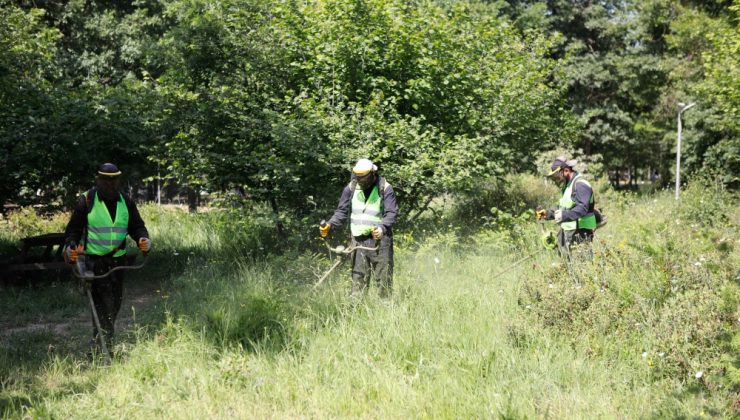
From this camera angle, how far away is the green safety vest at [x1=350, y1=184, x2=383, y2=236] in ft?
22.4

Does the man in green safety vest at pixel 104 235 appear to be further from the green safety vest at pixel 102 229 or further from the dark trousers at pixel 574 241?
the dark trousers at pixel 574 241

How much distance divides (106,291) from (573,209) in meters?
5.15

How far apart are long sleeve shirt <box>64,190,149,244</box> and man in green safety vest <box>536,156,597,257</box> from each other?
4592 mm

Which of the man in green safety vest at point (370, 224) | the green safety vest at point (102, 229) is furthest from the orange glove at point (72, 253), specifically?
the man in green safety vest at point (370, 224)

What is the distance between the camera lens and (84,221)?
5750mm

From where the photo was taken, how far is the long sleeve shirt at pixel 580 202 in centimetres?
730

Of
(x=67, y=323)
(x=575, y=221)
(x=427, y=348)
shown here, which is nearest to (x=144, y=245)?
(x=67, y=323)

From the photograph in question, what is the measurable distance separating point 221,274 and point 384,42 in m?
4.79

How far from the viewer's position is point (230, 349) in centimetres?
532

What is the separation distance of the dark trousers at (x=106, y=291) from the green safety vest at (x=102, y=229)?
0.11 metres

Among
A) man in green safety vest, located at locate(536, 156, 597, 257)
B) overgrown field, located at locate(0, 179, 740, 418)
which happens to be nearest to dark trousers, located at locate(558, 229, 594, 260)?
man in green safety vest, located at locate(536, 156, 597, 257)

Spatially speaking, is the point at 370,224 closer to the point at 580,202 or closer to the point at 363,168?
the point at 363,168

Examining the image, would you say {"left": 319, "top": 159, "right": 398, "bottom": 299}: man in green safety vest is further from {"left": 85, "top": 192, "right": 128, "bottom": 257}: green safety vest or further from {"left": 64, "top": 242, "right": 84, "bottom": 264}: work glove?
{"left": 64, "top": 242, "right": 84, "bottom": 264}: work glove

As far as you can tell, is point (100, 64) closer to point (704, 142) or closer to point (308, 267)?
point (308, 267)
